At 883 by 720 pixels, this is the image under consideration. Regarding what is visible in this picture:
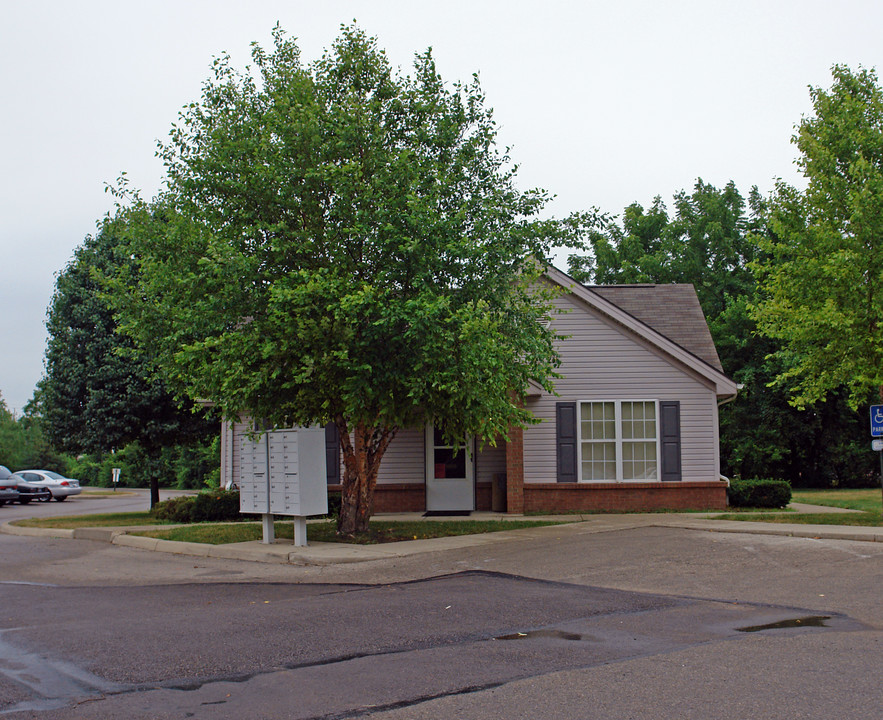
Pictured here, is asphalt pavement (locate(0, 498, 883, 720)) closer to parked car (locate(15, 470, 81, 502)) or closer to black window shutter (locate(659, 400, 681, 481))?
black window shutter (locate(659, 400, 681, 481))

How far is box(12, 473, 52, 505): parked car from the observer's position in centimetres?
4028

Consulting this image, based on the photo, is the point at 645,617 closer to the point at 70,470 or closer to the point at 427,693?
the point at 427,693

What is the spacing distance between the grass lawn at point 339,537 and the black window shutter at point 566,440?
9.32 ft

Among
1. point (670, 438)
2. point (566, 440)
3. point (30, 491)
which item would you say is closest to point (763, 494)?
point (670, 438)

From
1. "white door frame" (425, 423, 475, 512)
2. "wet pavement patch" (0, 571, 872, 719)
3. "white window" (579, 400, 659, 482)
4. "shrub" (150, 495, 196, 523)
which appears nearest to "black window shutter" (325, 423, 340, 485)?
"white door frame" (425, 423, 475, 512)

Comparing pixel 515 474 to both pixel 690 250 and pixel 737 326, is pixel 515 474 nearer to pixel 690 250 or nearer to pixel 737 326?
pixel 737 326

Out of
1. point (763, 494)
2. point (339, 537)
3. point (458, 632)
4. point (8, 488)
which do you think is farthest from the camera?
point (8, 488)

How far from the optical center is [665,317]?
2402 cm

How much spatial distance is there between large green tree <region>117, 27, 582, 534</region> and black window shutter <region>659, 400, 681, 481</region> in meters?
6.03

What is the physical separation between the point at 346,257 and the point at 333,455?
8.52 meters

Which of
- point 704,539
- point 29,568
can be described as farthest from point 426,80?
point 29,568

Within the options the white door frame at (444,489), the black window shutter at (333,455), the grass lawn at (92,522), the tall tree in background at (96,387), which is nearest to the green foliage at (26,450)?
the tall tree in background at (96,387)

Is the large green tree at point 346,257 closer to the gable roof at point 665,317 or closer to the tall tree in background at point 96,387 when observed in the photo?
the gable roof at point 665,317

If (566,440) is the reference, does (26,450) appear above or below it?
below
